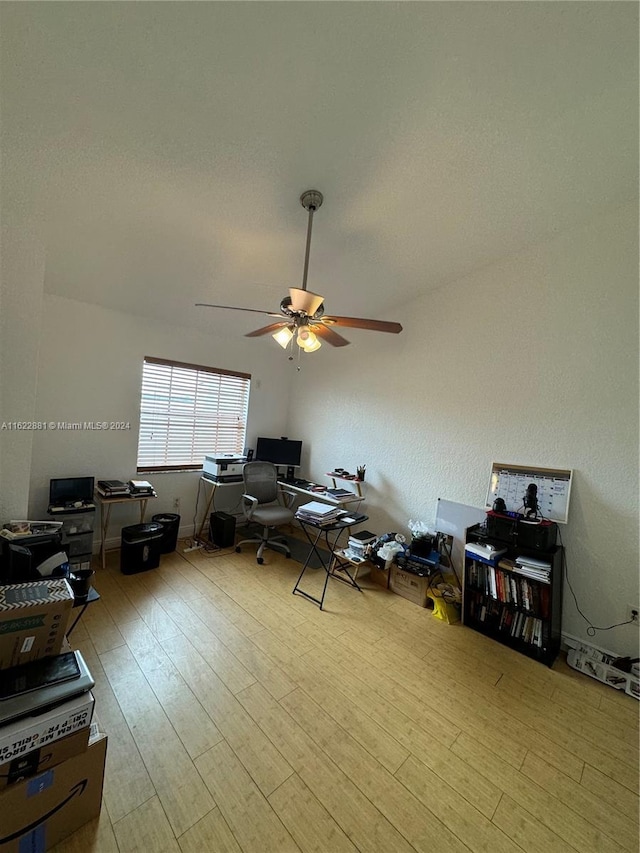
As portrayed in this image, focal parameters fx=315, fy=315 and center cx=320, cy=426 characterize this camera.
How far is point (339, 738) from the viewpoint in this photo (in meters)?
1.55

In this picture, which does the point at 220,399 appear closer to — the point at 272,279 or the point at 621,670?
the point at 272,279

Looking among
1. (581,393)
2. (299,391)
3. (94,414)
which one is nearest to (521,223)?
(581,393)

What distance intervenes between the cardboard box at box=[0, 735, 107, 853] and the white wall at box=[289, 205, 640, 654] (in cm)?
279

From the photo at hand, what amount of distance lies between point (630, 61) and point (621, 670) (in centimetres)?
335

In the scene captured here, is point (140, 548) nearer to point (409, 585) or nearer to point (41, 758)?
point (41, 758)

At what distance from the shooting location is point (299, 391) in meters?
4.56

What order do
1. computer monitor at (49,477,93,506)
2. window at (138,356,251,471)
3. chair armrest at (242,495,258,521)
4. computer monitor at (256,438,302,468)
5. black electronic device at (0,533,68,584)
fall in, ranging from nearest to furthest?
black electronic device at (0,533,68,584)
computer monitor at (49,477,93,506)
chair armrest at (242,495,258,521)
window at (138,356,251,471)
computer monitor at (256,438,302,468)

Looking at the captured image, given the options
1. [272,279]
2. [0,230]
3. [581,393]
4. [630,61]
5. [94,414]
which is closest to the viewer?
[630,61]

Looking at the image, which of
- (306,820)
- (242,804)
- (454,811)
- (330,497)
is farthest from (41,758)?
(330,497)

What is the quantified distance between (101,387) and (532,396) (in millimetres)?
3949

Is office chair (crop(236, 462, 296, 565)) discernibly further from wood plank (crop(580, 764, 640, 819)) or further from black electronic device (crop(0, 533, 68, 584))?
wood plank (crop(580, 764, 640, 819))

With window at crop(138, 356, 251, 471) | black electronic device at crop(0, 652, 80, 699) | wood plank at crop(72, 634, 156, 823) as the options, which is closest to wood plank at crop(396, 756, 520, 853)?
wood plank at crop(72, 634, 156, 823)

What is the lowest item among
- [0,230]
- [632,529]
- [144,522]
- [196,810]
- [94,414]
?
[196,810]

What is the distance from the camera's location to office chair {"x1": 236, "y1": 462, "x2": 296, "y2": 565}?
3.38 m
